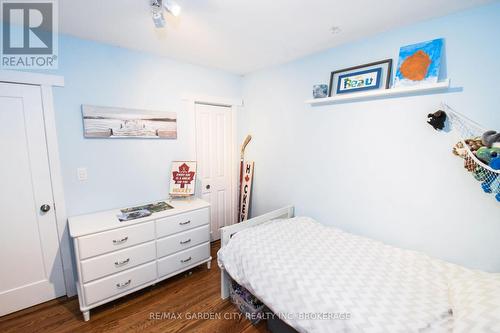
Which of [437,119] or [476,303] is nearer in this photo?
[476,303]

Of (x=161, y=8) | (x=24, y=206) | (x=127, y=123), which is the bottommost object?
(x=24, y=206)

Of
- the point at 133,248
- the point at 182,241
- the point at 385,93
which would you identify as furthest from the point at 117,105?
the point at 385,93

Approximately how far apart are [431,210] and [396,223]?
27 centimetres

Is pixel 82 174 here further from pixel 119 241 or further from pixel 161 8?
pixel 161 8

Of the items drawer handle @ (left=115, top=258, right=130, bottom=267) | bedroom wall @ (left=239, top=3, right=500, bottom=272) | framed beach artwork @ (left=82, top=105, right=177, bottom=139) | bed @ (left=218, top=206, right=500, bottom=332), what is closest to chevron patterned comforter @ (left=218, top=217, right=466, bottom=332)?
bed @ (left=218, top=206, right=500, bottom=332)

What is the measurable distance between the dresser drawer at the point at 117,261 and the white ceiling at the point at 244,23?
184 centimetres

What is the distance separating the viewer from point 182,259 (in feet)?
7.52

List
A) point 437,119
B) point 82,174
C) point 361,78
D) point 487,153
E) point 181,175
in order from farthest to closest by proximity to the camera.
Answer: point 181,175 → point 82,174 → point 361,78 → point 437,119 → point 487,153

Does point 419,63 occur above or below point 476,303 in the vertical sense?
above

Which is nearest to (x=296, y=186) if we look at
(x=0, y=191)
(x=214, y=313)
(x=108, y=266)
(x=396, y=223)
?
(x=396, y=223)

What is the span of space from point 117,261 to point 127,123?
1296 mm

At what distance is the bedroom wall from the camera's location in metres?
1.46

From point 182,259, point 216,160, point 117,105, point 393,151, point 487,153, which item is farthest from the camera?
point 216,160

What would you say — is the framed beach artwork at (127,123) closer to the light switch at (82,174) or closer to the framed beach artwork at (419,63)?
the light switch at (82,174)
